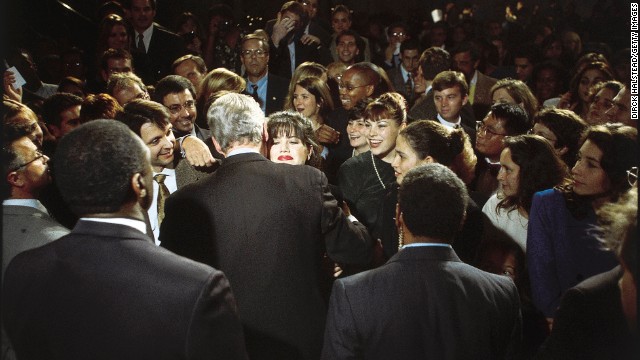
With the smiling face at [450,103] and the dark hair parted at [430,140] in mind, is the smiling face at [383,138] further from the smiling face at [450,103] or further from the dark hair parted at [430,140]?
the smiling face at [450,103]

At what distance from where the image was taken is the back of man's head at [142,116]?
3.76 metres

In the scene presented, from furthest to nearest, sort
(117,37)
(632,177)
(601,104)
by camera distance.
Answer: (117,37)
(601,104)
(632,177)

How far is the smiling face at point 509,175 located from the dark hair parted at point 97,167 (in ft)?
8.11

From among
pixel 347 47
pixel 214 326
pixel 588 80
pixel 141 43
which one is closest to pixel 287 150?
pixel 214 326

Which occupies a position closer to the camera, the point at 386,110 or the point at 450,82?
the point at 386,110

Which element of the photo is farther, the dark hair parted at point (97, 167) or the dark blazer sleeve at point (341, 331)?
the dark blazer sleeve at point (341, 331)

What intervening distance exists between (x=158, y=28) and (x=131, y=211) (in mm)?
5756

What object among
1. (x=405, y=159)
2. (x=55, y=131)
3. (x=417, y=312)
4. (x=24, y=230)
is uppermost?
(x=405, y=159)

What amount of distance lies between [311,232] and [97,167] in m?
1.16

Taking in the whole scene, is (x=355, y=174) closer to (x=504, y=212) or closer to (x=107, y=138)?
(x=504, y=212)

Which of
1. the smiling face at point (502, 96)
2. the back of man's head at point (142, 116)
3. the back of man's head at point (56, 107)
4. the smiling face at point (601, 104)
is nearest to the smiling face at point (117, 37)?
the back of man's head at point (56, 107)

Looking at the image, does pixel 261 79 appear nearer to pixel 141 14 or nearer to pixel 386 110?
pixel 141 14

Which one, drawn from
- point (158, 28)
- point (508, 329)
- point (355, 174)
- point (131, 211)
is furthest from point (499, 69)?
point (131, 211)

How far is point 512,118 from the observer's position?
482cm
